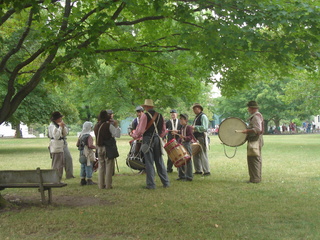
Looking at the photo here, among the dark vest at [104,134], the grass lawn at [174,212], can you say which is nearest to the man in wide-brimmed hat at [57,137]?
the grass lawn at [174,212]

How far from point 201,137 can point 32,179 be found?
20.2 feet

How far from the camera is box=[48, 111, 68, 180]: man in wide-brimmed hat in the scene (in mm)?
11930

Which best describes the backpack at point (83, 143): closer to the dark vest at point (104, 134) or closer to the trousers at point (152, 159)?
the dark vest at point (104, 134)

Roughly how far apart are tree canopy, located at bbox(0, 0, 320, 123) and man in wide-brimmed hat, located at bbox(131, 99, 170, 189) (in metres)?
1.41

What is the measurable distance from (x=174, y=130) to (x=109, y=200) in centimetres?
405

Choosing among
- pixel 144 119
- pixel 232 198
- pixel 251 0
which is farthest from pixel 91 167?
pixel 251 0

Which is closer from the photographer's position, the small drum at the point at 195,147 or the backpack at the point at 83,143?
the backpack at the point at 83,143

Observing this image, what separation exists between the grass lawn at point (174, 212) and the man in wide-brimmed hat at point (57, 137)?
930 mm

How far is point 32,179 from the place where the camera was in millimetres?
8516

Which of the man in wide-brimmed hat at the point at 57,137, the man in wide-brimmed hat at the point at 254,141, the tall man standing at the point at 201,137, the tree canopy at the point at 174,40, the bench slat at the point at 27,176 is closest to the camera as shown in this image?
the tree canopy at the point at 174,40

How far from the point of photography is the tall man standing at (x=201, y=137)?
13070mm

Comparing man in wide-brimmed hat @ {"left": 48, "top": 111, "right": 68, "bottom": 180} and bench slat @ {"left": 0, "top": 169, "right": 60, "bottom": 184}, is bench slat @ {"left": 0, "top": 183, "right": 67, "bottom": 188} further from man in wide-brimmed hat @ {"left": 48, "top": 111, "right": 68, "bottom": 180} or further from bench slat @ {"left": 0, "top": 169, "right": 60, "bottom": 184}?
man in wide-brimmed hat @ {"left": 48, "top": 111, "right": 68, "bottom": 180}

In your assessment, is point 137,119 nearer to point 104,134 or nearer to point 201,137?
point 201,137

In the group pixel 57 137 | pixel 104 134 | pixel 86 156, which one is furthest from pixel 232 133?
pixel 57 137
